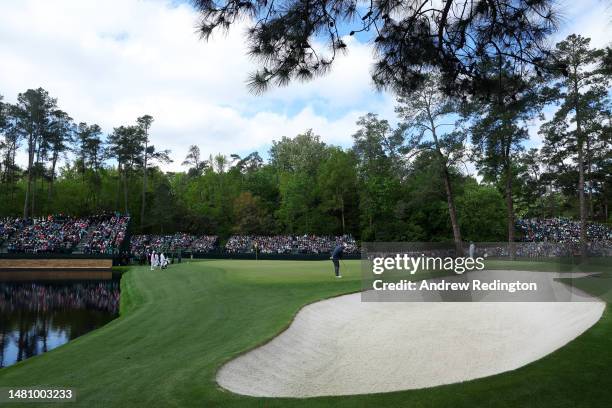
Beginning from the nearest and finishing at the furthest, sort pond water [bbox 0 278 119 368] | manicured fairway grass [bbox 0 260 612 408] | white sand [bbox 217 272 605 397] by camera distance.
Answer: manicured fairway grass [bbox 0 260 612 408] → white sand [bbox 217 272 605 397] → pond water [bbox 0 278 119 368]

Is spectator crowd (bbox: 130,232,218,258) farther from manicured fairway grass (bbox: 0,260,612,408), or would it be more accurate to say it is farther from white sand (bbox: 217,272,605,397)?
white sand (bbox: 217,272,605,397)

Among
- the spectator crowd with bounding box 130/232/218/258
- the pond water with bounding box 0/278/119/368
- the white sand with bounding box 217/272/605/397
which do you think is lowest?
the pond water with bounding box 0/278/119/368

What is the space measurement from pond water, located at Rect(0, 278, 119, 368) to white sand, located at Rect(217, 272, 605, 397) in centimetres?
832

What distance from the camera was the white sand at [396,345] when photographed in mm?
8125

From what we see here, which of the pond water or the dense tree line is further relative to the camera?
the dense tree line

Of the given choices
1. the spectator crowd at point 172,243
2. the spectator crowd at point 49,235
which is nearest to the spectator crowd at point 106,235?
the spectator crowd at point 49,235

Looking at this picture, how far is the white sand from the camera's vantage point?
320 inches

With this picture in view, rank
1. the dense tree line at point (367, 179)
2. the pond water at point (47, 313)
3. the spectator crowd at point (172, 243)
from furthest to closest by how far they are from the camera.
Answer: the spectator crowd at point (172, 243) < the dense tree line at point (367, 179) < the pond water at point (47, 313)

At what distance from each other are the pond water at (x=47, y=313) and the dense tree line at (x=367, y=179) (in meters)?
23.4

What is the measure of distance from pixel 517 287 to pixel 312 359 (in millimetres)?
12018

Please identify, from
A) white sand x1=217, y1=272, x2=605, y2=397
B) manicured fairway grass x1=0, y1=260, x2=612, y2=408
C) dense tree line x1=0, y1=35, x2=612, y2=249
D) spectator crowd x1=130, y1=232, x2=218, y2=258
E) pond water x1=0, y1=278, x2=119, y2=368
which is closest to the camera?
manicured fairway grass x1=0, y1=260, x2=612, y2=408

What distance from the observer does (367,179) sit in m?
59.0

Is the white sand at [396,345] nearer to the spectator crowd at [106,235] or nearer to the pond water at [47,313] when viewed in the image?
the pond water at [47,313]

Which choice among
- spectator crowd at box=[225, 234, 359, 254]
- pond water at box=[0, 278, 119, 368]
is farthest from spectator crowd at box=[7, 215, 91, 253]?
spectator crowd at box=[225, 234, 359, 254]
